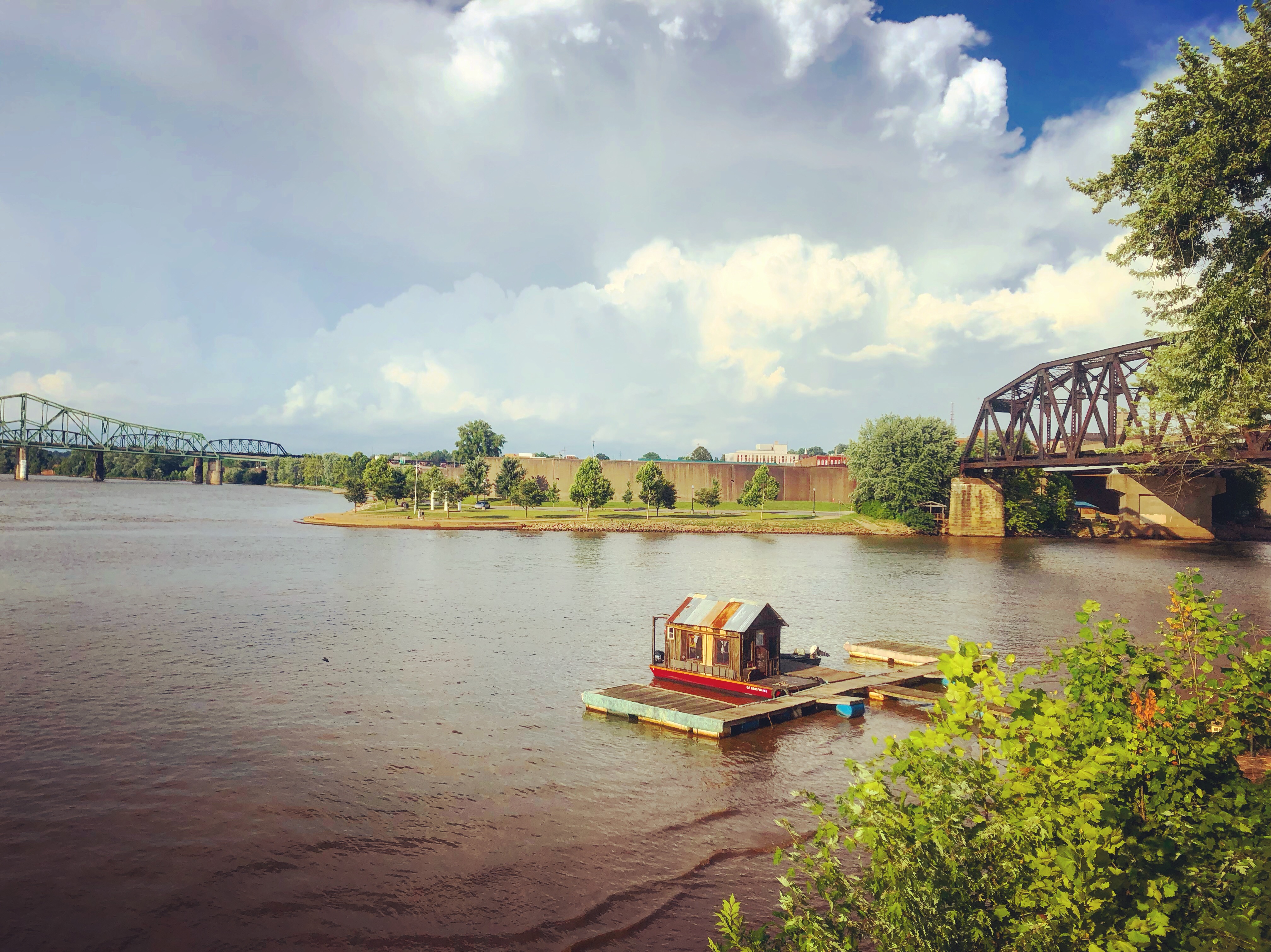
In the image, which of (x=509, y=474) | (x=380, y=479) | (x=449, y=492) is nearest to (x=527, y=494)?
(x=449, y=492)

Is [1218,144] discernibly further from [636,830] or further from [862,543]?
[862,543]

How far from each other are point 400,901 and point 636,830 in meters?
5.52

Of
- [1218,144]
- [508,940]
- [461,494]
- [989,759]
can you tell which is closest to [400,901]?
[508,940]

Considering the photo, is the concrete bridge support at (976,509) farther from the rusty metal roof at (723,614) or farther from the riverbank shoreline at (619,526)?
the rusty metal roof at (723,614)

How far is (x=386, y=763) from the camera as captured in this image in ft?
71.2

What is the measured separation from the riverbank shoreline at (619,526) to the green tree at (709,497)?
14.1 metres

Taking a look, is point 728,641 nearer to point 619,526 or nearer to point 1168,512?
point 619,526

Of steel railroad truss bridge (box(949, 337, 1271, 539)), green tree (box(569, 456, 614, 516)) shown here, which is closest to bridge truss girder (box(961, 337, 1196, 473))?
steel railroad truss bridge (box(949, 337, 1271, 539))

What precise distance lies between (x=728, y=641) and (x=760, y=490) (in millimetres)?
→ 103390

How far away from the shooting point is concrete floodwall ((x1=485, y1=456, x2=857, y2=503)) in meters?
146

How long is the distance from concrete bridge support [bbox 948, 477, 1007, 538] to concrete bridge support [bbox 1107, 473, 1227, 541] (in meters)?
16.0

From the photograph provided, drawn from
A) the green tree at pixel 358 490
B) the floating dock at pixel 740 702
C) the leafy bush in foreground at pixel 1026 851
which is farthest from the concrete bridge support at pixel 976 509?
the leafy bush in foreground at pixel 1026 851

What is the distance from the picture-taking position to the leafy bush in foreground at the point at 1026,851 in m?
5.72

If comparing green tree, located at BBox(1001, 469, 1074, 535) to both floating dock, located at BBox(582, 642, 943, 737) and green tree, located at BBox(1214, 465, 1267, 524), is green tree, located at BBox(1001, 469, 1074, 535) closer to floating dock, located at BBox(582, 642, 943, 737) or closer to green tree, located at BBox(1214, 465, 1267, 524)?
green tree, located at BBox(1214, 465, 1267, 524)
